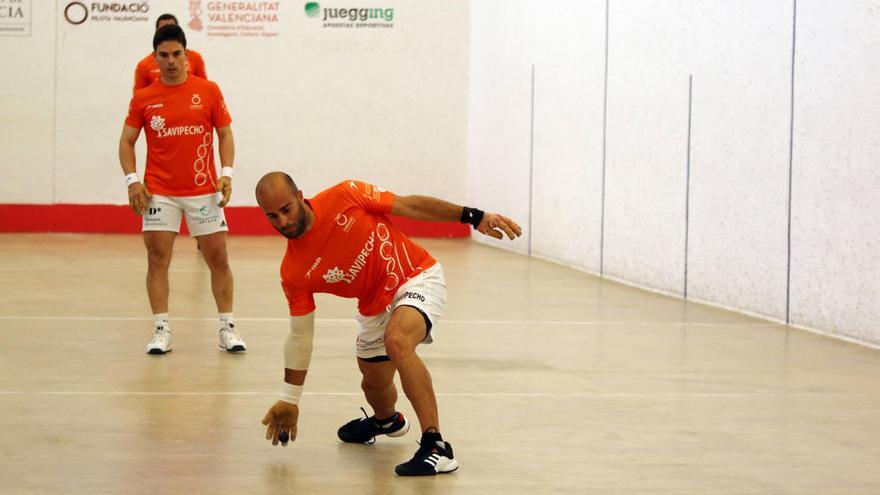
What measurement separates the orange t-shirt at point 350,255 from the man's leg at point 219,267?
2.59 meters

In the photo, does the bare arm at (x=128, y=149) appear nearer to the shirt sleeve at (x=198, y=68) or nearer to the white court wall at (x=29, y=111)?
the shirt sleeve at (x=198, y=68)

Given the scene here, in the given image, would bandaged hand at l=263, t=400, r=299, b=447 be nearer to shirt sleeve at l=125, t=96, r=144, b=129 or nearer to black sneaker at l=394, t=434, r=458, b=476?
black sneaker at l=394, t=434, r=458, b=476

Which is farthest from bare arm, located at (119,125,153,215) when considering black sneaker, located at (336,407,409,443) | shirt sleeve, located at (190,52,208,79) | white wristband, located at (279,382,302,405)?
white wristband, located at (279,382,302,405)

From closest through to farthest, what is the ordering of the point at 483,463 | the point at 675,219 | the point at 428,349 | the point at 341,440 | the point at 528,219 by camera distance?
the point at 483,463 → the point at 341,440 → the point at 428,349 → the point at 675,219 → the point at 528,219

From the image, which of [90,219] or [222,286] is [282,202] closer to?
[222,286]

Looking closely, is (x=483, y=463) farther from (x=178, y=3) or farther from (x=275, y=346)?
(x=178, y=3)

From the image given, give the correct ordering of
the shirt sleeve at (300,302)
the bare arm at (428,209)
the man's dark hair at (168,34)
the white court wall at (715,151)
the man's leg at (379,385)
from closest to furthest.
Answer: the shirt sleeve at (300,302), the bare arm at (428,209), the man's leg at (379,385), the man's dark hair at (168,34), the white court wall at (715,151)

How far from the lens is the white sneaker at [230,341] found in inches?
292

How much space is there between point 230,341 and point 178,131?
1.18m

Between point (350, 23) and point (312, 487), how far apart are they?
37.2 ft

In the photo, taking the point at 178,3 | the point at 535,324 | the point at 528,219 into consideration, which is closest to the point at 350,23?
the point at 178,3

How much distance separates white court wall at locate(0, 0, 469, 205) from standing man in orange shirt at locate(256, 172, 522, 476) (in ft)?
34.2

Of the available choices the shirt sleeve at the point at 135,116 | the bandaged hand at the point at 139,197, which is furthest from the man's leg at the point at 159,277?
the shirt sleeve at the point at 135,116

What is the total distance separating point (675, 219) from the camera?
1034cm
